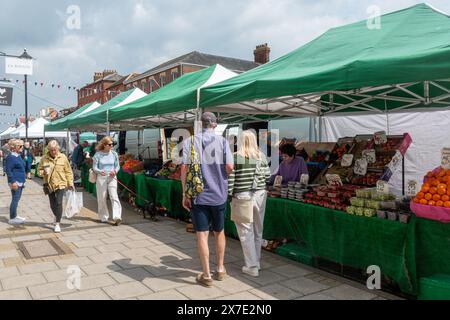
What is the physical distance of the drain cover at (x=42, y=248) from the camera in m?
5.05

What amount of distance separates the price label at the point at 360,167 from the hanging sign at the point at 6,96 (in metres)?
14.4

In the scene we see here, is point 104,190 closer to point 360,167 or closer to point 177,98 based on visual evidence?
point 177,98

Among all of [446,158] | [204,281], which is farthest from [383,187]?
[204,281]

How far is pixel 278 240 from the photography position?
5.11 metres

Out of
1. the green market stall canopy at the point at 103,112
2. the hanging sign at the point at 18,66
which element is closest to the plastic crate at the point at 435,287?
the green market stall canopy at the point at 103,112

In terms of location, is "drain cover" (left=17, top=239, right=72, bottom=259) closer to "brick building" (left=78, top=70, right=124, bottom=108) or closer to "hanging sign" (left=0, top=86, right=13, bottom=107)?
"hanging sign" (left=0, top=86, right=13, bottom=107)

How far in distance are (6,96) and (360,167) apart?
1481 centimetres

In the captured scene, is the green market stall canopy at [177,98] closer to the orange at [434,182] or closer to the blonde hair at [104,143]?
the blonde hair at [104,143]

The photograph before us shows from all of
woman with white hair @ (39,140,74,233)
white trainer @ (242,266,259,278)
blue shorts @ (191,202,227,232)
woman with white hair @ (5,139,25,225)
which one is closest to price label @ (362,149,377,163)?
white trainer @ (242,266,259,278)

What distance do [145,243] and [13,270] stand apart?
1.78m

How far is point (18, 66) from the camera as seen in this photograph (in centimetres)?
1310

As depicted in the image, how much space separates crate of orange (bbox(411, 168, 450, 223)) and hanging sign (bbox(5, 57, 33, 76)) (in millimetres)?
13206
